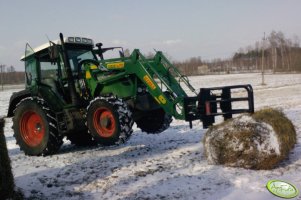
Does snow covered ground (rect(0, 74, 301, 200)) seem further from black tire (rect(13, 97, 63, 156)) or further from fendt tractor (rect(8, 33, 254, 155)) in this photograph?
fendt tractor (rect(8, 33, 254, 155))

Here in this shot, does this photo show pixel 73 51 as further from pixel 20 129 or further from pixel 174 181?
pixel 174 181

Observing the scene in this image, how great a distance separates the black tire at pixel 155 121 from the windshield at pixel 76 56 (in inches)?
78.4

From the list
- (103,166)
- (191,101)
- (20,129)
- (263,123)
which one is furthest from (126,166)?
(20,129)

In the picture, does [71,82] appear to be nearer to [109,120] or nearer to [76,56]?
[76,56]

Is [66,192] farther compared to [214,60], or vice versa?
[214,60]

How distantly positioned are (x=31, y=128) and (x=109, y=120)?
2.56 m

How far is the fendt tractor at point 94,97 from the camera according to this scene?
25.0 ft

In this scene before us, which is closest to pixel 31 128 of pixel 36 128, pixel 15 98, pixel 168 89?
pixel 36 128

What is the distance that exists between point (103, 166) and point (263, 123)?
3.04 metres

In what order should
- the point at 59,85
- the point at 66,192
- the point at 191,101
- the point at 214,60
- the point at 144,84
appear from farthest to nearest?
the point at 214,60
the point at 59,85
the point at 144,84
the point at 191,101
the point at 66,192

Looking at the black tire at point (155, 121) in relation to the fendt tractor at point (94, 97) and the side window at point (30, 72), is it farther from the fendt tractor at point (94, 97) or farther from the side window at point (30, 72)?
the side window at point (30, 72)

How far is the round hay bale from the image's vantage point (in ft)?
19.8

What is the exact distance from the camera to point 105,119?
786 cm

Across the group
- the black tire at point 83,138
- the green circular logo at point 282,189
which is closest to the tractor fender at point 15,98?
the black tire at point 83,138
